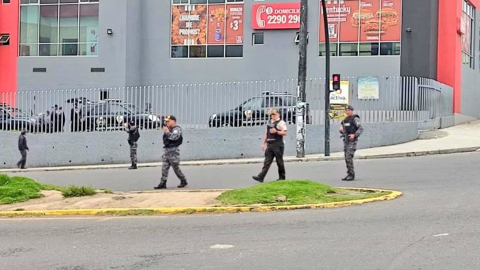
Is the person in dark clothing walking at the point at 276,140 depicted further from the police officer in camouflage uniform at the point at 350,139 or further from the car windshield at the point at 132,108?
the car windshield at the point at 132,108

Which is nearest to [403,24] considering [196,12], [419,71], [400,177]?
[419,71]

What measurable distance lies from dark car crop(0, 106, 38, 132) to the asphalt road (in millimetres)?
15359

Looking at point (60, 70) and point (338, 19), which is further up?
point (338, 19)

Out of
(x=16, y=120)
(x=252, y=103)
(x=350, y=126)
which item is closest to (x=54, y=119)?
(x=16, y=120)

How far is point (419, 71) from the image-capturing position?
105 feet

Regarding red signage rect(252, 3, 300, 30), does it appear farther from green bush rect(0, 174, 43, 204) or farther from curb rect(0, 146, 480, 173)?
green bush rect(0, 174, 43, 204)

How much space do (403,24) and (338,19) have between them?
337cm

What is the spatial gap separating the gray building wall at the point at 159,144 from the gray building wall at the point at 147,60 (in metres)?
10.5

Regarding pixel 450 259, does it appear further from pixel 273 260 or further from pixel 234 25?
pixel 234 25

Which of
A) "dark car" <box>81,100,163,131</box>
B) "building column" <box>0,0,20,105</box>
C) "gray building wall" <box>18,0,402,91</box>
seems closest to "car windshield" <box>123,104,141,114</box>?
"dark car" <box>81,100,163,131</box>

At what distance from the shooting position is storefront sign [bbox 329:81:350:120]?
2400 centimetres

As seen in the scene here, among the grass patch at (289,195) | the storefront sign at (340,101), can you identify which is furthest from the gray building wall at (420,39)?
the grass patch at (289,195)

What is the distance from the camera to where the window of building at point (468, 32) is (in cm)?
3372

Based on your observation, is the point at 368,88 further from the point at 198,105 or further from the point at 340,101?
the point at 198,105
